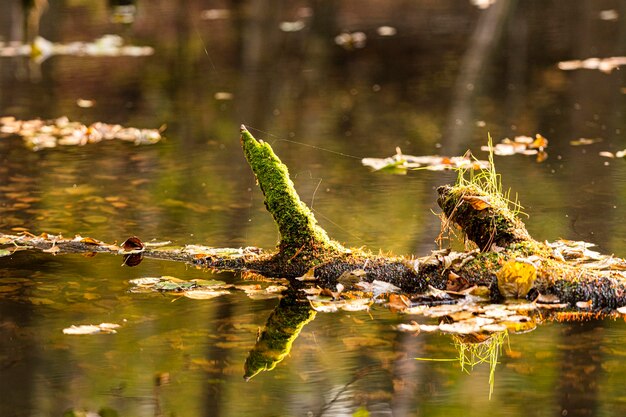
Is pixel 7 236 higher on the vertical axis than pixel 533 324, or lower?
lower

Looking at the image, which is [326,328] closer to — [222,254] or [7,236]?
[222,254]

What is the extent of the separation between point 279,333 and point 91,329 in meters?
0.84

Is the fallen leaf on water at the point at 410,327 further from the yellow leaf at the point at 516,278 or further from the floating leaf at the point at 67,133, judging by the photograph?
the floating leaf at the point at 67,133

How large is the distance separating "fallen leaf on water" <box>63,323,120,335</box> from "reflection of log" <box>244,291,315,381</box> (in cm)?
69

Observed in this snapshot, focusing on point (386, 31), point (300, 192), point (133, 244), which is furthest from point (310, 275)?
point (386, 31)

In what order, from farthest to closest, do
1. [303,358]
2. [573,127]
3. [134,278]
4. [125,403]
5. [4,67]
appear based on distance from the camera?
[4,67]
[573,127]
[134,278]
[303,358]
[125,403]

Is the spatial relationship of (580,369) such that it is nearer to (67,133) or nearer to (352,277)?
(352,277)

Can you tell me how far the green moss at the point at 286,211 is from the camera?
5695 mm

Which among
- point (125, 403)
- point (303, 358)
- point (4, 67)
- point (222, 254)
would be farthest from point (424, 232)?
point (4, 67)

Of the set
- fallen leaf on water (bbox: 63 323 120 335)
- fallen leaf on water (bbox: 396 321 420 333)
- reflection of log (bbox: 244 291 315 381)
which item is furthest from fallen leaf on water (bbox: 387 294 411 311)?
fallen leaf on water (bbox: 63 323 120 335)

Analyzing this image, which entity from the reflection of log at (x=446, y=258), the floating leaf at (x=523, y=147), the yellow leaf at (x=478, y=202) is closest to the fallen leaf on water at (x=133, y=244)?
the reflection of log at (x=446, y=258)

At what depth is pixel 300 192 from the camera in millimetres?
7984

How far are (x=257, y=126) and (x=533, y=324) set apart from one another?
6301mm

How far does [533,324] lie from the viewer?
494 centimetres
